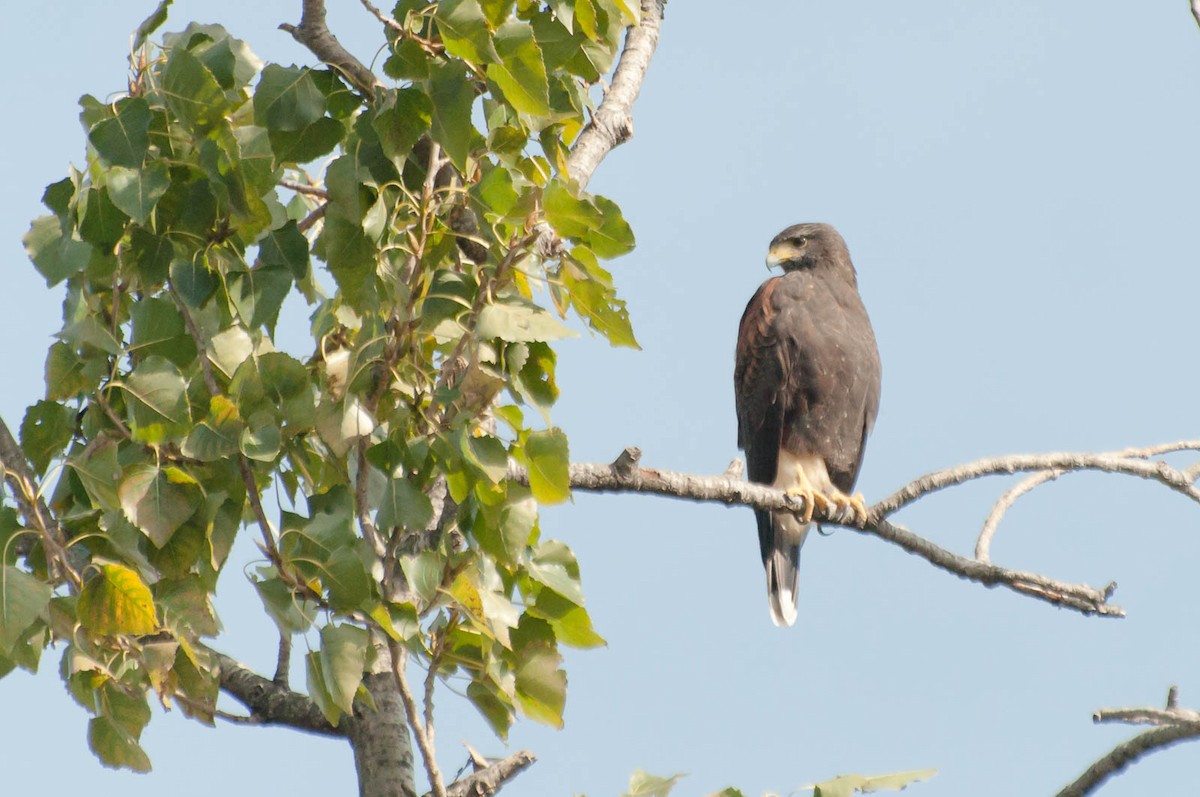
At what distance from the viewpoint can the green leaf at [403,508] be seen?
1933mm

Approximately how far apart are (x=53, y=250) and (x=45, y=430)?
0.29m

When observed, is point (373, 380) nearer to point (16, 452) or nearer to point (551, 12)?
point (16, 452)

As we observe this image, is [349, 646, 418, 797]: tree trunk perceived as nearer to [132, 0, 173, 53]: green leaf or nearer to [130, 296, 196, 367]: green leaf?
[130, 296, 196, 367]: green leaf

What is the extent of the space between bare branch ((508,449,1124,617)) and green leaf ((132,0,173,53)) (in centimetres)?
117

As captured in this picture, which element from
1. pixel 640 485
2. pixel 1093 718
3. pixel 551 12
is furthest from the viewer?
pixel 640 485

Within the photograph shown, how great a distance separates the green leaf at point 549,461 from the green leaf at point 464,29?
577mm

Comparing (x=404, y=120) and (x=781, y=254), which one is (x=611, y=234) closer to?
(x=404, y=120)

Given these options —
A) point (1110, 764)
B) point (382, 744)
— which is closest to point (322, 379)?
point (382, 744)

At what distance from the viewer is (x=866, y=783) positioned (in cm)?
178

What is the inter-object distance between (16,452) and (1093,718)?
168cm

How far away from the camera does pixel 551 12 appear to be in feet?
7.23

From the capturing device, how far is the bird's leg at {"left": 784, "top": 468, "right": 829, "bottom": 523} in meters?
4.66

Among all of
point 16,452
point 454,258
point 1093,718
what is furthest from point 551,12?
point 1093,718

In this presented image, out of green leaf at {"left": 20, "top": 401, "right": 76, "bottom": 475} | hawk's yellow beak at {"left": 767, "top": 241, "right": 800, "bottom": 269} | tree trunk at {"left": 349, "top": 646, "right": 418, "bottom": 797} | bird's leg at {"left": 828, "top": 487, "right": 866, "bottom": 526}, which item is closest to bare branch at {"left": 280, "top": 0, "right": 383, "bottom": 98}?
green leaf at {"left": 20, "top": 401, "right": 76, "bottom": 475}
